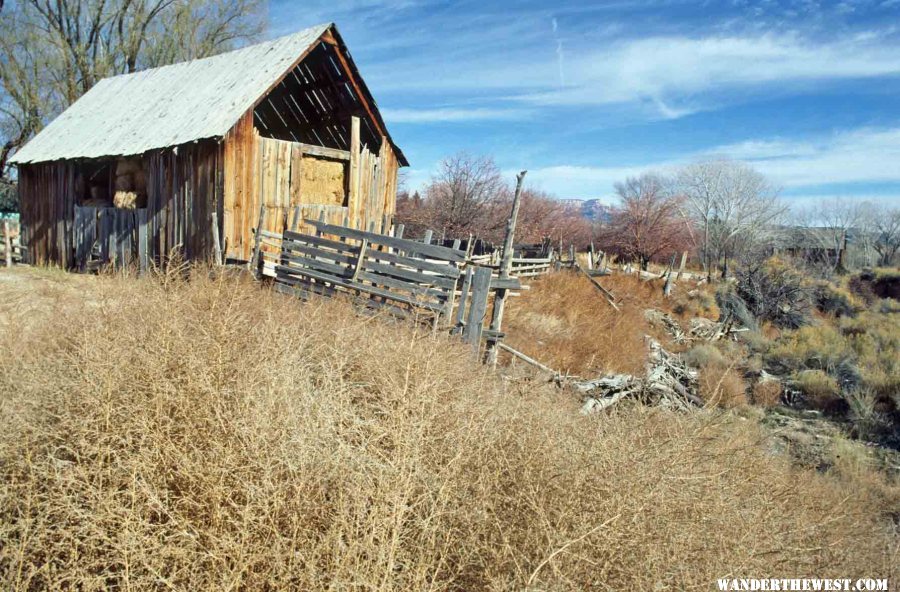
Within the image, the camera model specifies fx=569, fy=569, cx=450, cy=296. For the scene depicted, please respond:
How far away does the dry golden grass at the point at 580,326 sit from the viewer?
1059 centimetres

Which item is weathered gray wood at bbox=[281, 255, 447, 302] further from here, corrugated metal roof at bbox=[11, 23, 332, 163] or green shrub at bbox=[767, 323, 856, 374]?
green shrub at bbox=[767, 323, 856, 374]

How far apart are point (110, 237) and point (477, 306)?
30.7 ft

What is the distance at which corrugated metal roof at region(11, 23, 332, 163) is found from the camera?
10.8 metres

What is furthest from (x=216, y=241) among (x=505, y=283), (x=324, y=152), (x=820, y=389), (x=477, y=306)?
(x=820, y=389)

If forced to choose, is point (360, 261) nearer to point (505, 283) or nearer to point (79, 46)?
point (505, 283)

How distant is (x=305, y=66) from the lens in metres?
12.1

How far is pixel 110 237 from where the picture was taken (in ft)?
41.2

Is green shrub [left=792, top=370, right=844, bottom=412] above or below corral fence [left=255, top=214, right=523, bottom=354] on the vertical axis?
below

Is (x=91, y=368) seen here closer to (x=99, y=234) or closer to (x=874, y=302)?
(x=99, y=234)

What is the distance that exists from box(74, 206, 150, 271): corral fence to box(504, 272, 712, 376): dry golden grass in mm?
7869

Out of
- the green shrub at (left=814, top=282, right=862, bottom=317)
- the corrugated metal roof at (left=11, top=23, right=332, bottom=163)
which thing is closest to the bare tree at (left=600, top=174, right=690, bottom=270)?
the green shrub at (left=814, top=282, right=862, bottom=317)

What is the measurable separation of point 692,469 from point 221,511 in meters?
2.56

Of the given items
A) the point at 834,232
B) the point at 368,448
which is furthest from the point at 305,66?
the point at 834,232

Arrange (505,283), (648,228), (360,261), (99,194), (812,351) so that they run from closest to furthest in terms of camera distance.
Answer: (505,283)
(360,261)
(99,194)
(812,351)
(648,228)
